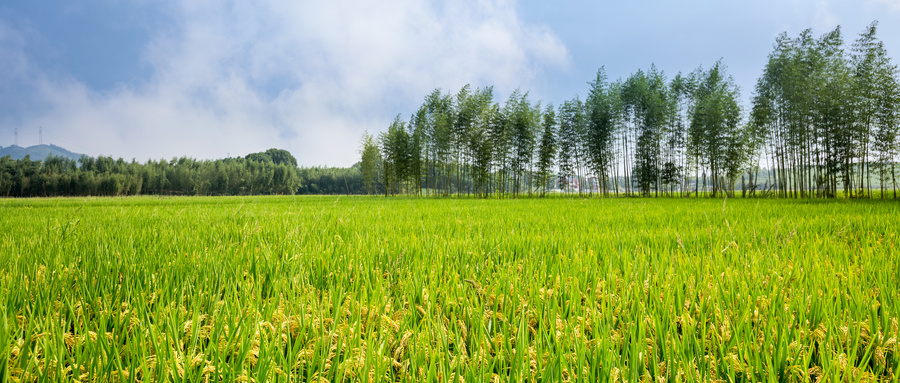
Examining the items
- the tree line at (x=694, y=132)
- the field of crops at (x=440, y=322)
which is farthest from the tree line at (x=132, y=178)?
the field of crops at (x=440, y=322)

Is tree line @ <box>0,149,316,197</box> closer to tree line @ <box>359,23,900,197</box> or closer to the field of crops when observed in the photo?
tree line @ <box>359,23,900,197</box>

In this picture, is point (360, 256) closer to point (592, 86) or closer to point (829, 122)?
point (829, 122)

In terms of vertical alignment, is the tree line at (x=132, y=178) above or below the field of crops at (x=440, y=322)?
above

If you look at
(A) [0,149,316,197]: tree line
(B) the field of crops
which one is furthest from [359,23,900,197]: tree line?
(A) [0,149,316,197]: tree line

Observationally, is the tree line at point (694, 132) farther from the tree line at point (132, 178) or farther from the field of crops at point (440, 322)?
the tree line at point (132, 178)

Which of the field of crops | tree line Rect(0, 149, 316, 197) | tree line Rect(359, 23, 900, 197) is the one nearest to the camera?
the field of crops

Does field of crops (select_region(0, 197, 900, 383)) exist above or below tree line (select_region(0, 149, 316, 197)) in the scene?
below

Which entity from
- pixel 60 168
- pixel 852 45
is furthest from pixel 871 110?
pixel 60 168

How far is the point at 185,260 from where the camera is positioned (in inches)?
66.2

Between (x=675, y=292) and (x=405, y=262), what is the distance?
124 cm

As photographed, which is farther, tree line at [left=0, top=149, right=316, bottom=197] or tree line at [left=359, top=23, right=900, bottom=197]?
tree line at [left=0, top=149, right=316, bottom=197]

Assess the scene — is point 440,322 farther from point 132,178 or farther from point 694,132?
point 132,178

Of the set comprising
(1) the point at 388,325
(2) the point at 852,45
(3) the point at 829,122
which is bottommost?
(1) the point at 388,325

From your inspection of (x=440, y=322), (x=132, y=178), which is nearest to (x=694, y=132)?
(x=440, y=322)
